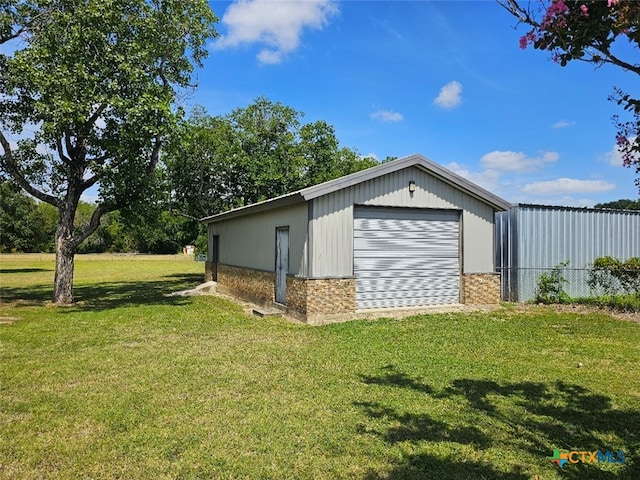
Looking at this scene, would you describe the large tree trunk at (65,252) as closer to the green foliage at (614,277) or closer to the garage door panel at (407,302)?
the garage door panel at (407,302)

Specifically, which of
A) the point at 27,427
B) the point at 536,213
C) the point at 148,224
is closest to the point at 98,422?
the point at 27,427

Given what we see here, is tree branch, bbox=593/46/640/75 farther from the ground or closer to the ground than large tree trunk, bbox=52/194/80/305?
farther from the ground

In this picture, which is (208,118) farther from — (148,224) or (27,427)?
(27,427)

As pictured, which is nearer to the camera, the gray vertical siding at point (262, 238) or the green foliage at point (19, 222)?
the gray vertical siding at point (262, 238)

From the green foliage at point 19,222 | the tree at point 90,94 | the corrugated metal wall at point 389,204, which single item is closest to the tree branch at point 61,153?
the tree at point 90,94

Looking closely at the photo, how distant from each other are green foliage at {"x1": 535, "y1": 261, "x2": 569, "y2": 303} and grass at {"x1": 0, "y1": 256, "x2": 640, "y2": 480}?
12.9ft

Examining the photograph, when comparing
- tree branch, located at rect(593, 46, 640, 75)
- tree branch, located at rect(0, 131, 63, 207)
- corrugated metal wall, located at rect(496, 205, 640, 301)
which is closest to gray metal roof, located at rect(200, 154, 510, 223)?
corrugated metal wall, located at rect(496, 205, 640, 301)

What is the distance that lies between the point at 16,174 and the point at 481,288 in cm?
1469

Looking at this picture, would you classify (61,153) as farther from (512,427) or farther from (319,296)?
(512,427)

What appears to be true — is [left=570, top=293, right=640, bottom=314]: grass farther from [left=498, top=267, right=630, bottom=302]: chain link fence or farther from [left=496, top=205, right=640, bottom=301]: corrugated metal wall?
[left=496, top=205, right=640, bottom=301]: corrugated metal wall

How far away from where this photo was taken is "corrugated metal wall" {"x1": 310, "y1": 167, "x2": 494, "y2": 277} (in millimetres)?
10656

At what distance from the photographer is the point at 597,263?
45.2 ft

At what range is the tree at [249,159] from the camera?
22.5 m

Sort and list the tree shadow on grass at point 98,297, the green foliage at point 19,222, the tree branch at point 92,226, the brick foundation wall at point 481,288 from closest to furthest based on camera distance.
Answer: the brick foundation wall at point 481,288 < the tree shadow on grass at point 98,297 < the tree branch at point 92,226 < the green foliage at point 19,222
